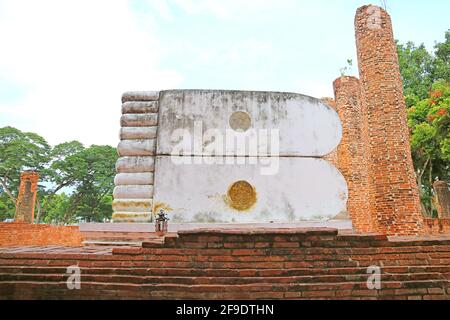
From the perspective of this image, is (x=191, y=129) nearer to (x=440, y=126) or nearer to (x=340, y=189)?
(x=340, y=189)

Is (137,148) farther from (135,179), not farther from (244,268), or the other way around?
(244,268)

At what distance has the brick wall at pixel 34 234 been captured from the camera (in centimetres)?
1195

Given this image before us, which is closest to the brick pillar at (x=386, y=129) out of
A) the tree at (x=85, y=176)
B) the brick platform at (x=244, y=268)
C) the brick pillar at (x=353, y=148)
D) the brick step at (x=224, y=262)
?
the brick pillar at (x=353, y=148)

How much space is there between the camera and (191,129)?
21.9 ft

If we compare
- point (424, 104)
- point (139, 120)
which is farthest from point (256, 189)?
point (424, 104)

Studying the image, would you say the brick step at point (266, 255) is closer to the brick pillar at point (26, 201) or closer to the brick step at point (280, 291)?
the brick step at point (280, 291)

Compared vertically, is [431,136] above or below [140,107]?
above

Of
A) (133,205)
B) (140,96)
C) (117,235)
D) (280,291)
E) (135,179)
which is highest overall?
(140,96)

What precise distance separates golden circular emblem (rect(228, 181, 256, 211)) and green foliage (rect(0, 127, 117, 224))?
61.5 ft

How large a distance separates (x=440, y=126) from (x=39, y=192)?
22173 millimetres

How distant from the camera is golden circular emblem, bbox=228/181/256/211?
6.33 metres

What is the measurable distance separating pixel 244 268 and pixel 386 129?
19.3 feet

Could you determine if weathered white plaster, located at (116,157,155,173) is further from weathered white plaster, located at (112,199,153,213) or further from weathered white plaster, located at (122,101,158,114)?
weathered white plaster, located at (122,101,158,114)

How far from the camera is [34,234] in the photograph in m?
13.0
